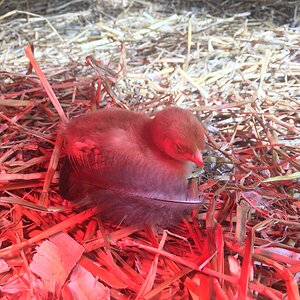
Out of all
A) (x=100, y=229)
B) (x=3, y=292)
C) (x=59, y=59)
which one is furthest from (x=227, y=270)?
(x=59, y=59)

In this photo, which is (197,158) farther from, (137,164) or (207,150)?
(207,150)

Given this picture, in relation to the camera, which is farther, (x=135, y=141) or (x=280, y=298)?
(x=135, y=141)

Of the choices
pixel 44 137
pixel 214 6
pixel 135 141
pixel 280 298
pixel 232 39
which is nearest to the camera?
pixel 280 298

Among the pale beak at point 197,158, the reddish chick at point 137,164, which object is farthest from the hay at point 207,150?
the pale beak at point 197,158

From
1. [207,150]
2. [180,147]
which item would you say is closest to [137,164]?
[180,147]

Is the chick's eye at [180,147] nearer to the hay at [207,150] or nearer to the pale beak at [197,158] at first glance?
the pale beak at [197,158]

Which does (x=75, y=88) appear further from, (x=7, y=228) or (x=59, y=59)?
(x=7, y=228)
